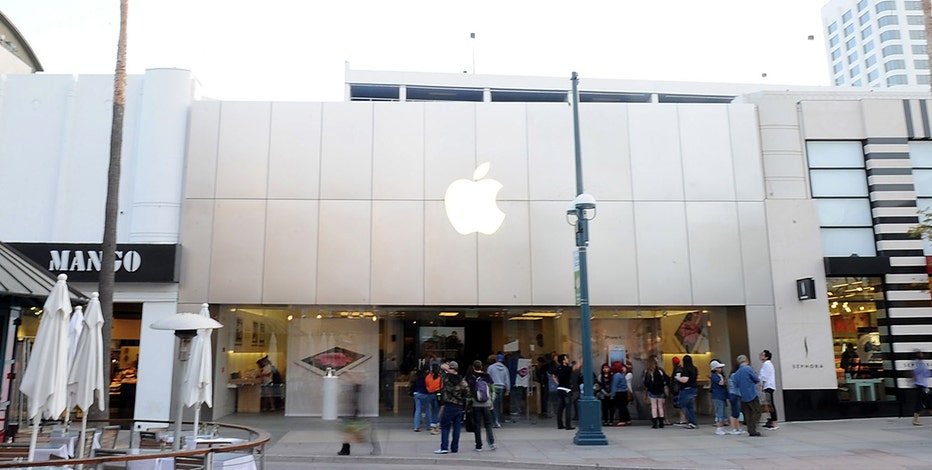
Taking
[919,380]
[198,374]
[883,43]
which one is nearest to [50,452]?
[198,374]

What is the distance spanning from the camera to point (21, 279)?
441 inches

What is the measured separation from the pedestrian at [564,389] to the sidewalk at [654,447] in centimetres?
43

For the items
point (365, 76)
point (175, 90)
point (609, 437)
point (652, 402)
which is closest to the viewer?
point (609, 437)

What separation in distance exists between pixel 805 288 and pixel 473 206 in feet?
28.4

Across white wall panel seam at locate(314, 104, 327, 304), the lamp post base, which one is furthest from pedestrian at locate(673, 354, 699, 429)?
white wall panel seam at locate(314, 104, 327, 304)

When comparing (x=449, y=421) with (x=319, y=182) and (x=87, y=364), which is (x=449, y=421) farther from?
(x=319, y=182)

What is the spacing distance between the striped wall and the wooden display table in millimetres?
16996

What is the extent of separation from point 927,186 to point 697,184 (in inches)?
256

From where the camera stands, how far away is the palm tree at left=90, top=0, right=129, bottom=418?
13.9 metres

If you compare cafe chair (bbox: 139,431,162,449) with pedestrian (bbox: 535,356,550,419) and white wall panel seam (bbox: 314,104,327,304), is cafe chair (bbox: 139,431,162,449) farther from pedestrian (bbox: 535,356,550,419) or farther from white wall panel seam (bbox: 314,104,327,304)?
pedestrian (bbox: 535,356,550,419)

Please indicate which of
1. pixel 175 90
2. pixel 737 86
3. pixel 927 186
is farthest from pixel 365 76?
pixel 927 186

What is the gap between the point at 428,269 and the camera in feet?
57.0

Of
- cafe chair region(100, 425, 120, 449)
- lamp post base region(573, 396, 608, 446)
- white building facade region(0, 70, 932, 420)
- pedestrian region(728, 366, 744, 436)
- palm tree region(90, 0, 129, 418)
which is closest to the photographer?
cafe chair region(100, 425, 120, 449)

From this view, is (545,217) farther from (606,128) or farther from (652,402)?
(652,402)
